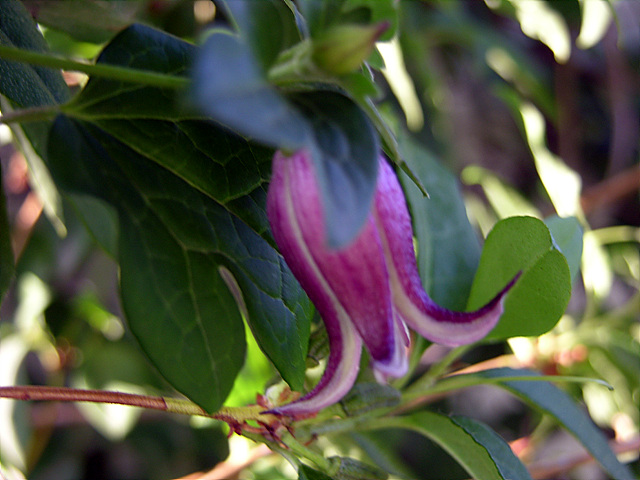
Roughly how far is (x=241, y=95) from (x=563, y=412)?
1.44 feet

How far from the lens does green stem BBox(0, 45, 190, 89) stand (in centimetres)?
30

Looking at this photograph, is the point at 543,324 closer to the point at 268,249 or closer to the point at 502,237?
the point at 502,237

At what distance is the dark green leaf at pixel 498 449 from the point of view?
0.44 m

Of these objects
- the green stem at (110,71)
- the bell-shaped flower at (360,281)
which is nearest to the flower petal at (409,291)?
the bell-shaped flower at (360,281)

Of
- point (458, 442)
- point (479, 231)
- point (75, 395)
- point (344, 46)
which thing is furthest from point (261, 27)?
point (479, 231)

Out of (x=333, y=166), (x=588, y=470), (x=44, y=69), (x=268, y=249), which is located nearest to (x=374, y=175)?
(x=333, y=166)

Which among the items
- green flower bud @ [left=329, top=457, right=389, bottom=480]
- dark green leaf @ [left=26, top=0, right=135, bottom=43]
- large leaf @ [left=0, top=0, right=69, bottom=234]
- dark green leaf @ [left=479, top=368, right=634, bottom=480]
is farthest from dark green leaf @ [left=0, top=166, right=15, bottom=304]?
dark green leaf @ [left=479, top=368, right=634, bottom=480]

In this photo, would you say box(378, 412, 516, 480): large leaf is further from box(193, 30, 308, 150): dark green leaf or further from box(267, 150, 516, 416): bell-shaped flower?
box(193, 30, 308, 150): dark green leaf

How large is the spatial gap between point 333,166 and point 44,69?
31 centimetres

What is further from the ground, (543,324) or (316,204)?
(316,204)

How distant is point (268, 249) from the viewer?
16.3 inches

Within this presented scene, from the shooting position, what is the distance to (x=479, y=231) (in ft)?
4.12

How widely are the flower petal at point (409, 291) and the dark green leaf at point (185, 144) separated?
0.10 m

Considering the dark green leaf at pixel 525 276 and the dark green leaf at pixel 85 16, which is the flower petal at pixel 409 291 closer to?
the dark green leaf at pixel 525 276
